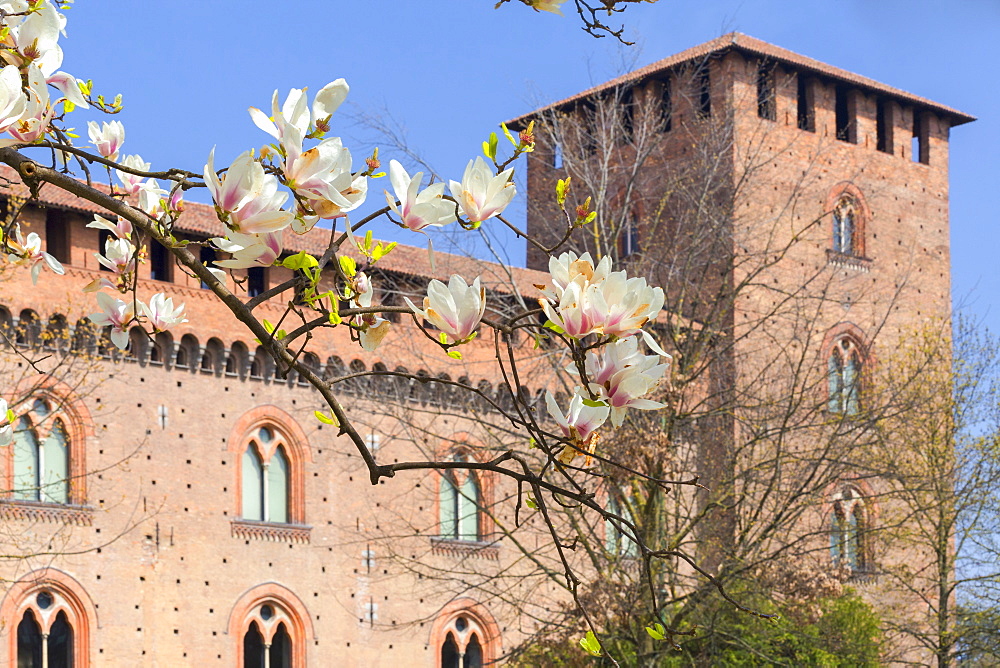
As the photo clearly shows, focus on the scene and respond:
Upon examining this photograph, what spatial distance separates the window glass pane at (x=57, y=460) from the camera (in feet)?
56.8

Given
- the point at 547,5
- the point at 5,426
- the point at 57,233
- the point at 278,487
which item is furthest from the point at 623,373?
the point at 278,487

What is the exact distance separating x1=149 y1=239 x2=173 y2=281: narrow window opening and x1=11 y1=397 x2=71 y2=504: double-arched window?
7.88 feet

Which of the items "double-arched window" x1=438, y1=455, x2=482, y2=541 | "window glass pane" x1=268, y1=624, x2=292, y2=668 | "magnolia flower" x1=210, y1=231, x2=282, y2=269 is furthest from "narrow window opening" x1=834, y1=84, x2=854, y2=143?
"magnolia flower" x1=210, y1=231, x2=282, y2=269

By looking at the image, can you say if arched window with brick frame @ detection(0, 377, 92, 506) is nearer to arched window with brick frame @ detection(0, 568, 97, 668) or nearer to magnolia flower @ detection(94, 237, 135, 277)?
arched window with brick frame @ detection(0, 568, 97, 668)

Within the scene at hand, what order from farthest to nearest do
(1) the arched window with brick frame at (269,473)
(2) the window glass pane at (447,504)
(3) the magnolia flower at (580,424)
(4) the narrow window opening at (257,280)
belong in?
(2) the window glass pane at (447,504)
(4) the narrow window opening at (257,280)
(1) the arched window with brick frame at (269,473)
(3) the magnolia flower at (580,424)

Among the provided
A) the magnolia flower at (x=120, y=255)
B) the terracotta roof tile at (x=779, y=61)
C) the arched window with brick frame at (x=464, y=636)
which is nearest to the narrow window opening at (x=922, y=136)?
the terracotta roof tile at (x=779, y=61)

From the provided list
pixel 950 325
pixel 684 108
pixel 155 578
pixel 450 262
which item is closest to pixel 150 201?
pixel 450 262

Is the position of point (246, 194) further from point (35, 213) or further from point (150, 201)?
point (35, 213)

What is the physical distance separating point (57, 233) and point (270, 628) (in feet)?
18.9

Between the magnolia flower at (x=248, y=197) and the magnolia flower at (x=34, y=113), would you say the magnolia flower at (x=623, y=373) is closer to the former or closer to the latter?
the magnolia flower at (x=248, y=197)

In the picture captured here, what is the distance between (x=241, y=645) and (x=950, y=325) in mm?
13220

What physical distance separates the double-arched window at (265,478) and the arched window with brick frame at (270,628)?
99 cm

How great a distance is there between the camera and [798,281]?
2498 centimetres

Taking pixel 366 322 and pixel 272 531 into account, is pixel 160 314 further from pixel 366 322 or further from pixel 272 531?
pixel 272 531
